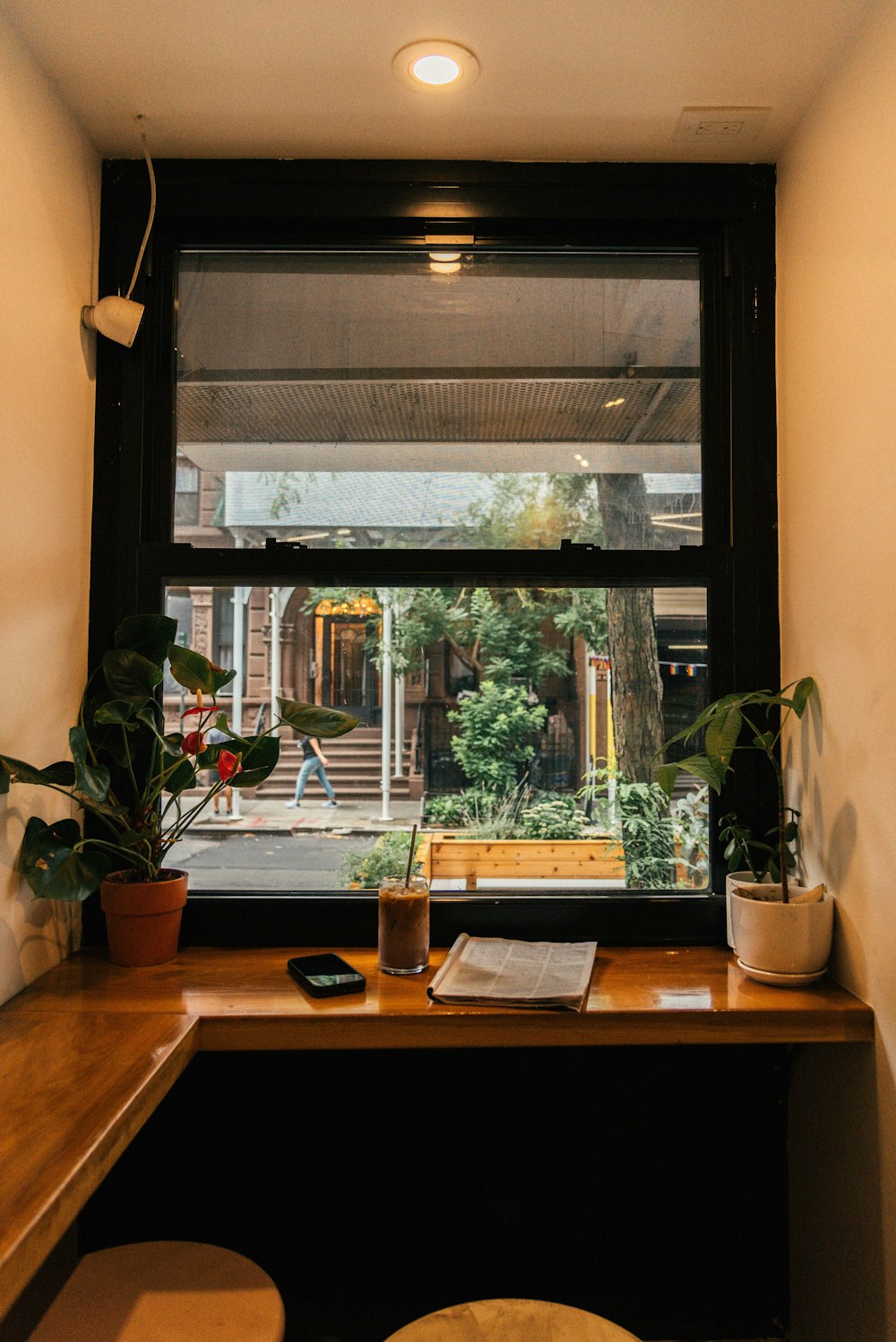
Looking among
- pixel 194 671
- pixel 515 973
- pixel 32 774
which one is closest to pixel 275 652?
pixel 194 671

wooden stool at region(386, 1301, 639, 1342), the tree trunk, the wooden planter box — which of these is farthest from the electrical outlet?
wooden stool at region(386, 1301, 639, 1342)

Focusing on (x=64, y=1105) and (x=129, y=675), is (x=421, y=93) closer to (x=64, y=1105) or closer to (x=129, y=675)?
(x=129, y=675)

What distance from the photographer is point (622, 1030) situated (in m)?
1.55

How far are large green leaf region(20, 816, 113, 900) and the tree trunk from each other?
112cm

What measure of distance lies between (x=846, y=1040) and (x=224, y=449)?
174 cm

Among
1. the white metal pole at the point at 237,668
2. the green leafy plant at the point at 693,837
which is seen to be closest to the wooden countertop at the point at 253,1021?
the green leafy plant at the point at 693,837

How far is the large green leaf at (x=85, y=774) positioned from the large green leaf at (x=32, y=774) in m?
0.03

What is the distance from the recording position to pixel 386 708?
2.04 m

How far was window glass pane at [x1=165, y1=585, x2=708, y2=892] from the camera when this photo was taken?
6.66 feet

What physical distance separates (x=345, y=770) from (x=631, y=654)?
2.29 feet

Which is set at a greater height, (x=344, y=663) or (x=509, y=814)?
(x=344, y=663)

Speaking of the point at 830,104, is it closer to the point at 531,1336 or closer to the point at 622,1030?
the point at 622,1030

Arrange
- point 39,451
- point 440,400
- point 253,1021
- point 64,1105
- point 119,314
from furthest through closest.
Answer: point 440,400 → point 119,314 → point 39,451 → point 253,1021 → point 64,1105

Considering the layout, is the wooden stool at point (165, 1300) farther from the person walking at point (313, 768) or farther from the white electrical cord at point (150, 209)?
the white electrical cord at point (150, 209)
